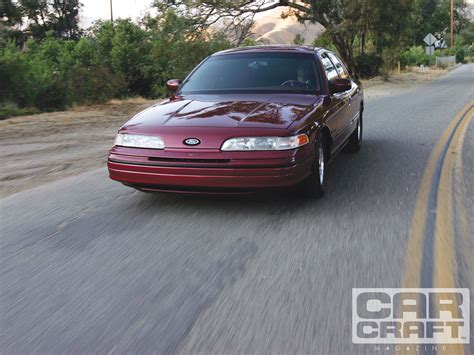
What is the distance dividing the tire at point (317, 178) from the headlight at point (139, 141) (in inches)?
56.4

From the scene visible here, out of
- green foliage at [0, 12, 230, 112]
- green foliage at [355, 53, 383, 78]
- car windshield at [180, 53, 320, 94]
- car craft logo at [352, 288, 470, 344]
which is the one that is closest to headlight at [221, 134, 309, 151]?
car windshield at [180, 53, 320, 94]

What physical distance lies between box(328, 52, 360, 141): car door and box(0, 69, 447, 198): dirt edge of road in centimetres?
350

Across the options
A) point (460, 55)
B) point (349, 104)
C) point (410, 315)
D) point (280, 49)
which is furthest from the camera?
point (460, 55)

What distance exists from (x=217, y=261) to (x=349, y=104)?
425 centimetres

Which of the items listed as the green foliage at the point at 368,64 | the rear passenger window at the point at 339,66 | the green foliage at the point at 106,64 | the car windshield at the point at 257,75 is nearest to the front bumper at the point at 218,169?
the car windshield at the point at 257,75

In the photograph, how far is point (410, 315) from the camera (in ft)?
10.3

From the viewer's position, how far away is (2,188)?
6.66 meters

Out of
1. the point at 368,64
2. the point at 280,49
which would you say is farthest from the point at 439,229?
the point at 368,64

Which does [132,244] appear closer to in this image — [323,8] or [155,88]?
[155,88]

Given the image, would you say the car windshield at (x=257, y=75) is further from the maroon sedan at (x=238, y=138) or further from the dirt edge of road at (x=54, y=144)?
the dirt edge of road at (x=54, y=144)

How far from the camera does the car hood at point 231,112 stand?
5.12 metres

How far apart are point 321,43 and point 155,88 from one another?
13.9m

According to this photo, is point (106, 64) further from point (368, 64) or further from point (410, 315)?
point (410, 315)

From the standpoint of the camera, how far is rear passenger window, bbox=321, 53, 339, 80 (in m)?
6.90
